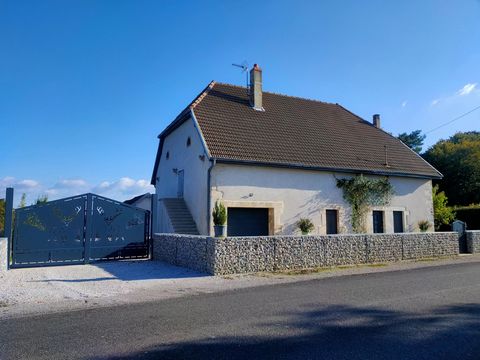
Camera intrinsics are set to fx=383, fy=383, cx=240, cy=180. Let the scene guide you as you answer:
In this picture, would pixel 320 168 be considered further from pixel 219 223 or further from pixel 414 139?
pixel 414 139

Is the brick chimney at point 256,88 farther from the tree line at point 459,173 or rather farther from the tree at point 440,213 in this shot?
the tree line at point 459,173

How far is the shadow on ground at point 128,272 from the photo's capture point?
1071 cm

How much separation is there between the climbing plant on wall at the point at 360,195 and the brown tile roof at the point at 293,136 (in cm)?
59

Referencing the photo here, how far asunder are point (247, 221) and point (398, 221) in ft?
29.7

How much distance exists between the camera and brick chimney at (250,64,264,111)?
2011 centimetres

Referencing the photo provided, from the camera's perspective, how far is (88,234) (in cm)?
1355

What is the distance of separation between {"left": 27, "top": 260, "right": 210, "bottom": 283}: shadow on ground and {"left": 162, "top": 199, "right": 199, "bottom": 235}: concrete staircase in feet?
9.20

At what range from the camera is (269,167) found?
16.7 m

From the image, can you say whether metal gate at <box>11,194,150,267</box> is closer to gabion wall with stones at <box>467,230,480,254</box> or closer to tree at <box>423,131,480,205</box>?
gabion wall with stones at <box>467,230,480,254</box>

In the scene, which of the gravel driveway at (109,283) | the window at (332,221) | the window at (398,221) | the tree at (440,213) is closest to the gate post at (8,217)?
the gravel driveway at (109,283)

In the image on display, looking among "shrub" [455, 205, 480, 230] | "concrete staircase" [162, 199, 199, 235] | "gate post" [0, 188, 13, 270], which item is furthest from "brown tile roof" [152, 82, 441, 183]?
"gate post" [0, 188, 13, 270]

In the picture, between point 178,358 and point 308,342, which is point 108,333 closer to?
point 178,358

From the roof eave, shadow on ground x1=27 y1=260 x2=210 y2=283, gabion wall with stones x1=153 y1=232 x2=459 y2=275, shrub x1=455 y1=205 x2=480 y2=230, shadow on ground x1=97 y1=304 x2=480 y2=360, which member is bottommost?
shadow on ground x1=97 y1=304 x2=480 y2=360

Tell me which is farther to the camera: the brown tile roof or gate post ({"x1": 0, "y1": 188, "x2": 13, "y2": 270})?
the brown tile roof
